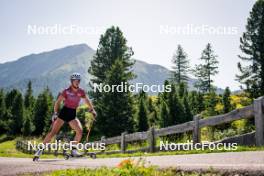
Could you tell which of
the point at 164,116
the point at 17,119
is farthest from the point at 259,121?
the point at 17,119

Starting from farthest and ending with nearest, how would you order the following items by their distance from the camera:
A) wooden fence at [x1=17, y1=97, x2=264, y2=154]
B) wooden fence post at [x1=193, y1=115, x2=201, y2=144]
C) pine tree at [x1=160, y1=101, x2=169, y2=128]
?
pine tree at [x1=160, y1=101, x2=169, y2=128] < wooden fence post at [x1=193, y1=115, x2=201, y2=144] < wooden fence at [x1=17, y1=97, x2=264, y2=154]

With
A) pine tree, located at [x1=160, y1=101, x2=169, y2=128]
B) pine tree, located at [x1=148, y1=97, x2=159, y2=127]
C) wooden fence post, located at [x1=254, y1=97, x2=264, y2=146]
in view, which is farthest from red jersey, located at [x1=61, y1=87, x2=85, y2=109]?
pine tree, located at [x1=148, y1=97, x2=159, y2=127]

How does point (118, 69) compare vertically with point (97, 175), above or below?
above

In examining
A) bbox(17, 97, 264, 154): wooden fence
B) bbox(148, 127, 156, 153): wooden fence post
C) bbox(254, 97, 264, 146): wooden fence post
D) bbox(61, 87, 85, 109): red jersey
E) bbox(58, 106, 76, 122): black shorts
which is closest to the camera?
bbox(254, 97, 264, 146): wooden fence post

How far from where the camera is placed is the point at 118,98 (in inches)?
1533

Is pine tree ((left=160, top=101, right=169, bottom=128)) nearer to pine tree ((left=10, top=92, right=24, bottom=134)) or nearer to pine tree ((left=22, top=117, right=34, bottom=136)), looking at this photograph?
pine tree ((left=22, top=117, right=34, bottom=136))

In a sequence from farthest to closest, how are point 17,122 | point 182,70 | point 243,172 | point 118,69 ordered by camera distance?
point 182,70 → point 17,122 → point 118,69 → point 243,172

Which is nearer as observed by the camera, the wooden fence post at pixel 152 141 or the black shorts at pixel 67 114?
the black shorts at pixel 67 114

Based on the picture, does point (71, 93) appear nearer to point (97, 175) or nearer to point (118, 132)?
point (97, 175)

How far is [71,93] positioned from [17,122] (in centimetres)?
6061

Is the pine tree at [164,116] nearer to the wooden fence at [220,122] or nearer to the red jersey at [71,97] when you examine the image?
the wooden fence at [220,122]

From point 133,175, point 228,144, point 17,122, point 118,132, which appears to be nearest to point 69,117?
point 228,144

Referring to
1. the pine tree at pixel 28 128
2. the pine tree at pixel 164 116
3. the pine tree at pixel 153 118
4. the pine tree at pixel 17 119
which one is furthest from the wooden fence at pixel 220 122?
the pine tree at pixel 17 119

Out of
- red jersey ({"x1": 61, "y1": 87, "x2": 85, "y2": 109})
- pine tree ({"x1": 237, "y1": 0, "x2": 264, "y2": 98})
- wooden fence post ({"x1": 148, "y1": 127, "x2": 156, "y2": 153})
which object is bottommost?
wooden fence post ({"x1": 148, "y1": 127, "x2": 156, "y2": 153})
